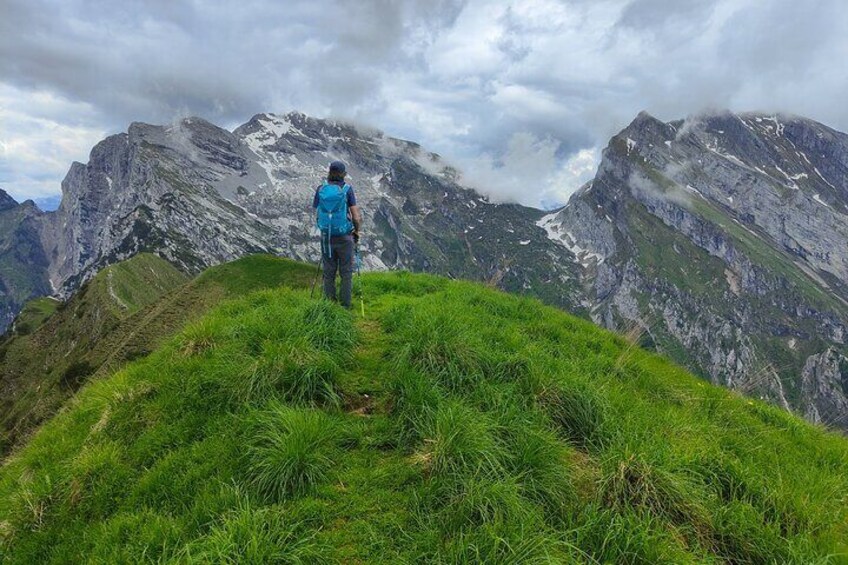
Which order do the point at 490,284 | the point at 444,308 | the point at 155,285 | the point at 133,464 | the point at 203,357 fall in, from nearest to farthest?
the point at 133,464 → the point at 203,357 → the point at 444,308 → the point at 490,284 → the point at 155,285

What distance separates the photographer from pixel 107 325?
153 ft

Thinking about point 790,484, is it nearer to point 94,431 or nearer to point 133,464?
point 133,464

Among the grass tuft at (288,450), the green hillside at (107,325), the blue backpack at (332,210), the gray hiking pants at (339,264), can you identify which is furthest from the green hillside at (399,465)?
the green hillside at (107,325)

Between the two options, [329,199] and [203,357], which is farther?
[329,199]

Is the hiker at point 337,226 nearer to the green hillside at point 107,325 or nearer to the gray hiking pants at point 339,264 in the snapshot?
the gray hiking pants at point 339,264

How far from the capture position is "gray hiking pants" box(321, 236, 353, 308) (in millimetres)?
13227

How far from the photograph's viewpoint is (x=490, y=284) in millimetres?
17922

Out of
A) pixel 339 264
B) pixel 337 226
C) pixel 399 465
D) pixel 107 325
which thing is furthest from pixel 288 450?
pixel 107 325

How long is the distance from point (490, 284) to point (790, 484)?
11398mm

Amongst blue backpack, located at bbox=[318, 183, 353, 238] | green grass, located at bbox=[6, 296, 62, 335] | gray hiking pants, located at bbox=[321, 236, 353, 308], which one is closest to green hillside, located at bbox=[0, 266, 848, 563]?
gray hiking pants, located at bbox=[321, 236, 353, 308]

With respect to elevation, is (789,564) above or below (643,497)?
below

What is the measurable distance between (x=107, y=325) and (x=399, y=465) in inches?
1984

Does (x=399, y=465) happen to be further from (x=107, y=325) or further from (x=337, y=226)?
(x=107, y=325)

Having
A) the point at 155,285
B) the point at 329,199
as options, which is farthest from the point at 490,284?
the point at 155,285
